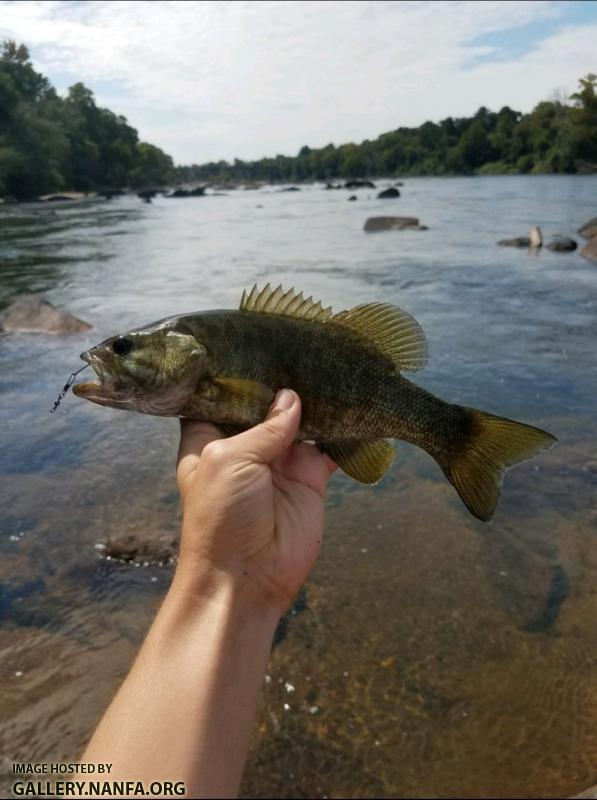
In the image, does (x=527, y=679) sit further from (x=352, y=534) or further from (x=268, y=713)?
(x=352, y=534)

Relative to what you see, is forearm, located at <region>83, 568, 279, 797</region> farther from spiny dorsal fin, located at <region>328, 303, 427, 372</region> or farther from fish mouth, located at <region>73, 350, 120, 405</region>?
spiny dorsal fin, located at <region>328, 303, 427, 372</region>

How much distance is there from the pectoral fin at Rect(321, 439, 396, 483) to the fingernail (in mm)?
494

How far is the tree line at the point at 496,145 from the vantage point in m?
88.2

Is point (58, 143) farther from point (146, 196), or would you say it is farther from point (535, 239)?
point (535, 239)

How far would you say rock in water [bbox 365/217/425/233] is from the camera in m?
35.1

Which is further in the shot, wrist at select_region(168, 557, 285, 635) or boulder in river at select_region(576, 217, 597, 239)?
boulder in river at select_region(576, 217, 597, 239)

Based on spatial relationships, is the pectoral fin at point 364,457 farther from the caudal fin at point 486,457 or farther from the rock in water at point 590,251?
the rock in water at point 590,251

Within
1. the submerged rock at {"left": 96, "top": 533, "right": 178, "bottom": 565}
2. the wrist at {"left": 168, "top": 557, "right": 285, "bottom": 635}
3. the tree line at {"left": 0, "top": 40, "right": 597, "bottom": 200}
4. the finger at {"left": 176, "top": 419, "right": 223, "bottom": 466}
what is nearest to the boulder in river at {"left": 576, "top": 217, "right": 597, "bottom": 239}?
the submerged rock at {"left": 96, "top": 533, "right": 178, "bottom": 565}

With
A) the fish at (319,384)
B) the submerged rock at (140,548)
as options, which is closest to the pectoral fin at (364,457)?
the fish at (319,384)

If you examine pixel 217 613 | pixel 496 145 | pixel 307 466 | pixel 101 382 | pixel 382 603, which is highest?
pixel 101 382

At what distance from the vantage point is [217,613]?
2877mm

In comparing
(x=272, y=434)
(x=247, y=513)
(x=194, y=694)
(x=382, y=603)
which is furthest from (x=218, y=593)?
(x=382, y=603)

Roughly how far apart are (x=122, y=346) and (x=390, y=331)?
1.58m

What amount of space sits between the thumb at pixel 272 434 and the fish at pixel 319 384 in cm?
10
